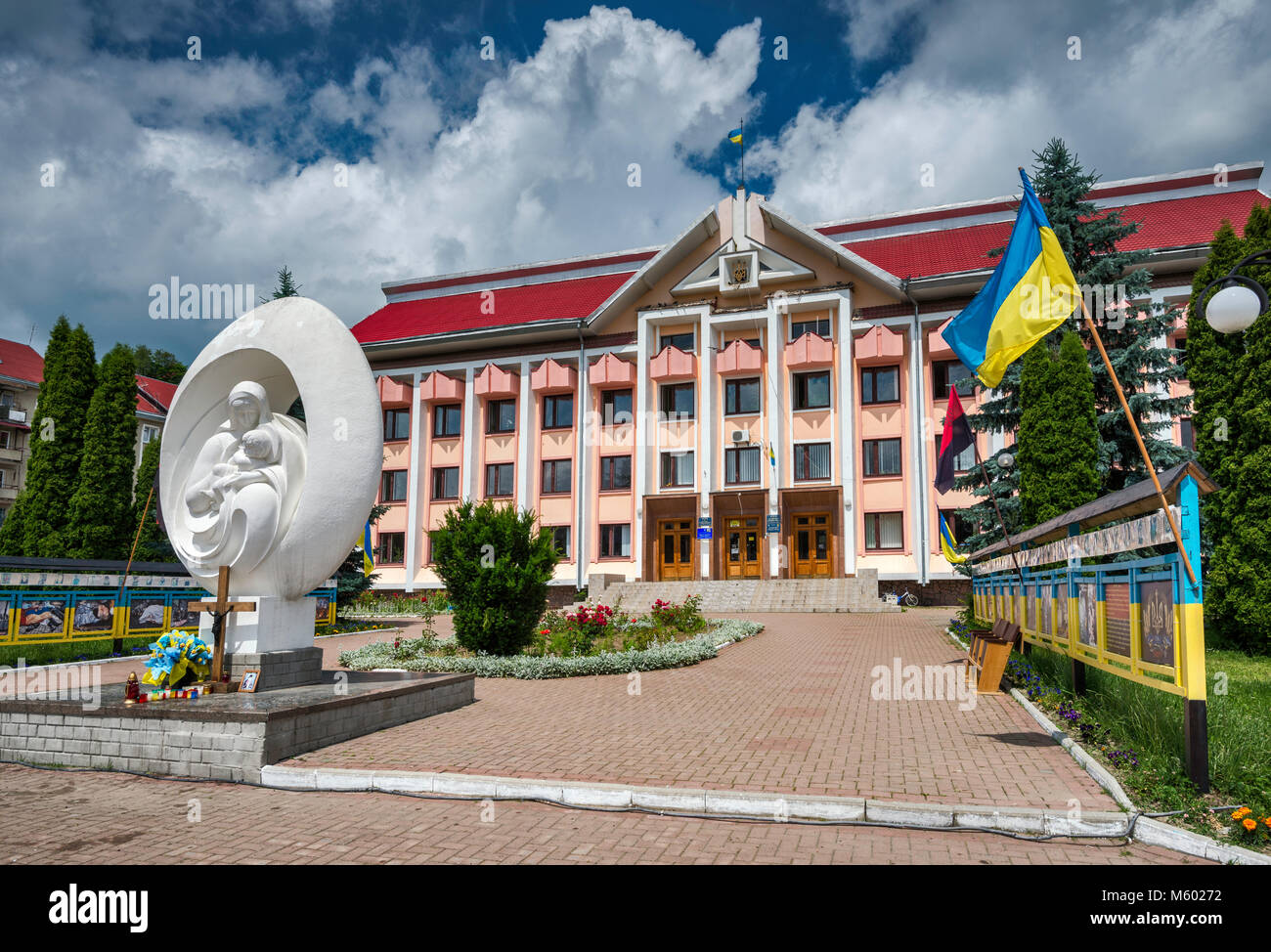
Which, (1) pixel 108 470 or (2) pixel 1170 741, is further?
(1) pixel 108 470

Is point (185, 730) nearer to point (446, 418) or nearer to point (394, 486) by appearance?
point (446, 418)

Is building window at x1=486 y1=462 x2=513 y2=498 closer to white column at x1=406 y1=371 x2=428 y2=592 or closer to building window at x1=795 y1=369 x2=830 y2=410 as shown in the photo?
white column at x1=406 y1=371 x2=428 y2=592

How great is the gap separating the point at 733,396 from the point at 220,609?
1025 inches

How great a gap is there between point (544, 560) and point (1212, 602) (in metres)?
12.2

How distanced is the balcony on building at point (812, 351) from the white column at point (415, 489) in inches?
668

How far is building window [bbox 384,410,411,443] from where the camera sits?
122ft

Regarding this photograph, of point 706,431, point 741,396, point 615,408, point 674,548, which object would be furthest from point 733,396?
point 674,548

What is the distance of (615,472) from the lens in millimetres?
33688

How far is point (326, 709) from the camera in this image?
728cm

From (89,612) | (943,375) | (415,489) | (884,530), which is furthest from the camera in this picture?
(415,489)

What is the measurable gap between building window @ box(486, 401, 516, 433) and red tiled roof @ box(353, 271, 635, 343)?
3.54 metres
